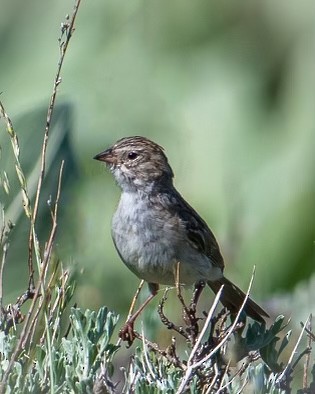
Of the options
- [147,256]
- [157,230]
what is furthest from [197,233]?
[147,256]

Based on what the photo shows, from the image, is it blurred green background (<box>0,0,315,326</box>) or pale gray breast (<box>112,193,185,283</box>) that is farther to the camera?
blurred green background (<box>0,0,315,326</box>)

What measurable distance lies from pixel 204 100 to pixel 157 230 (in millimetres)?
2786

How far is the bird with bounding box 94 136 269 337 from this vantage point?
4961 millimetres

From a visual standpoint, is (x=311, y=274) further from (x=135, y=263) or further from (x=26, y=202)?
(x=26, y=202)

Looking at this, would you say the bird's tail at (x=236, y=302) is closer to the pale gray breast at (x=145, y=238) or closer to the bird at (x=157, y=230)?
the bird at (x=157, y=230)

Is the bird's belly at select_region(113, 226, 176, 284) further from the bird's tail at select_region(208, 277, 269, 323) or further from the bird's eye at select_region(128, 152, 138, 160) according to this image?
the bird's eye at select_region(128, 152, 138, 160)

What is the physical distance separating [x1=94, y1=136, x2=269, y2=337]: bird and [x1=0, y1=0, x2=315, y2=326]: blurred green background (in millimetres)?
788

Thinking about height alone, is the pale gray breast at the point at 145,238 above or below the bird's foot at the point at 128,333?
above

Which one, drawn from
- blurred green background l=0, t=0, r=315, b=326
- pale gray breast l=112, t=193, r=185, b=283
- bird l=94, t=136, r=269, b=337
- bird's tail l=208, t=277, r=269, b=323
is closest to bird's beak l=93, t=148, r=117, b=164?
bird l=94, t=136, r=269, b=337

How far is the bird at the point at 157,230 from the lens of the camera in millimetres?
4961

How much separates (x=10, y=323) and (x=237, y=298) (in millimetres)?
1545

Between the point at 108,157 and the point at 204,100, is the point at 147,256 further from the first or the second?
the point at 204,100

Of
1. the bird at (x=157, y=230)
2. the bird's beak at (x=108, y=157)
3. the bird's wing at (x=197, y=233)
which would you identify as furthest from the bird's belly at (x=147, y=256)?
the bird's beak at (x=108, y=157)

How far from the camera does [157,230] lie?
5172mm
